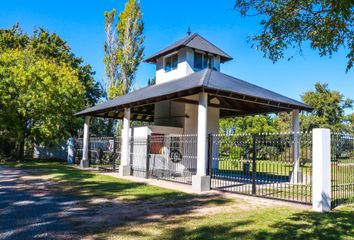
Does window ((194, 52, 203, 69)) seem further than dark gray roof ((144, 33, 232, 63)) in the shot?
Yes

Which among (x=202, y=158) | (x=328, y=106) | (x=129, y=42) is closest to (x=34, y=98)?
(x=129, y=42)

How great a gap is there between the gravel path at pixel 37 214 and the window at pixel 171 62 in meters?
10.5

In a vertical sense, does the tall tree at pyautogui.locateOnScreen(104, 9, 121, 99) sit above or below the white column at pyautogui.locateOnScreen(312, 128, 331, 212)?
above

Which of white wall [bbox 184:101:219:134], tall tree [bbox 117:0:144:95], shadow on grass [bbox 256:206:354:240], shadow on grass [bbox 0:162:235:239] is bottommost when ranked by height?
shadow on grass [bbox 0:162:235:239]

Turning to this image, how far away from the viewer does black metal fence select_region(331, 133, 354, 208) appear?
336 inches

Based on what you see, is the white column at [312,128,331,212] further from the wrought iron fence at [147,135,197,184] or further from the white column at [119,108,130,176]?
the white column at [119,108,130,176]

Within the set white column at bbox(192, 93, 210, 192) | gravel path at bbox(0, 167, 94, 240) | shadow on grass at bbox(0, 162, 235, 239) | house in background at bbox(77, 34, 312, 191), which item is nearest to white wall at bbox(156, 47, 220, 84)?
house in background at bbox(77, 34, 312, 191)

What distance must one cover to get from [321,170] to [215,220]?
3.28 metres

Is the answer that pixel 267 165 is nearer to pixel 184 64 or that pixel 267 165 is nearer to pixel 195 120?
pixel 195 120

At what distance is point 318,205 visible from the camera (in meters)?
7.87

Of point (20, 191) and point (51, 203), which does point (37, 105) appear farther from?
point (51, 203)

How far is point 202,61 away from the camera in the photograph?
59.8ft

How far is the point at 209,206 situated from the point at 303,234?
294cm

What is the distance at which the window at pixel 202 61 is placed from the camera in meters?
17.9
